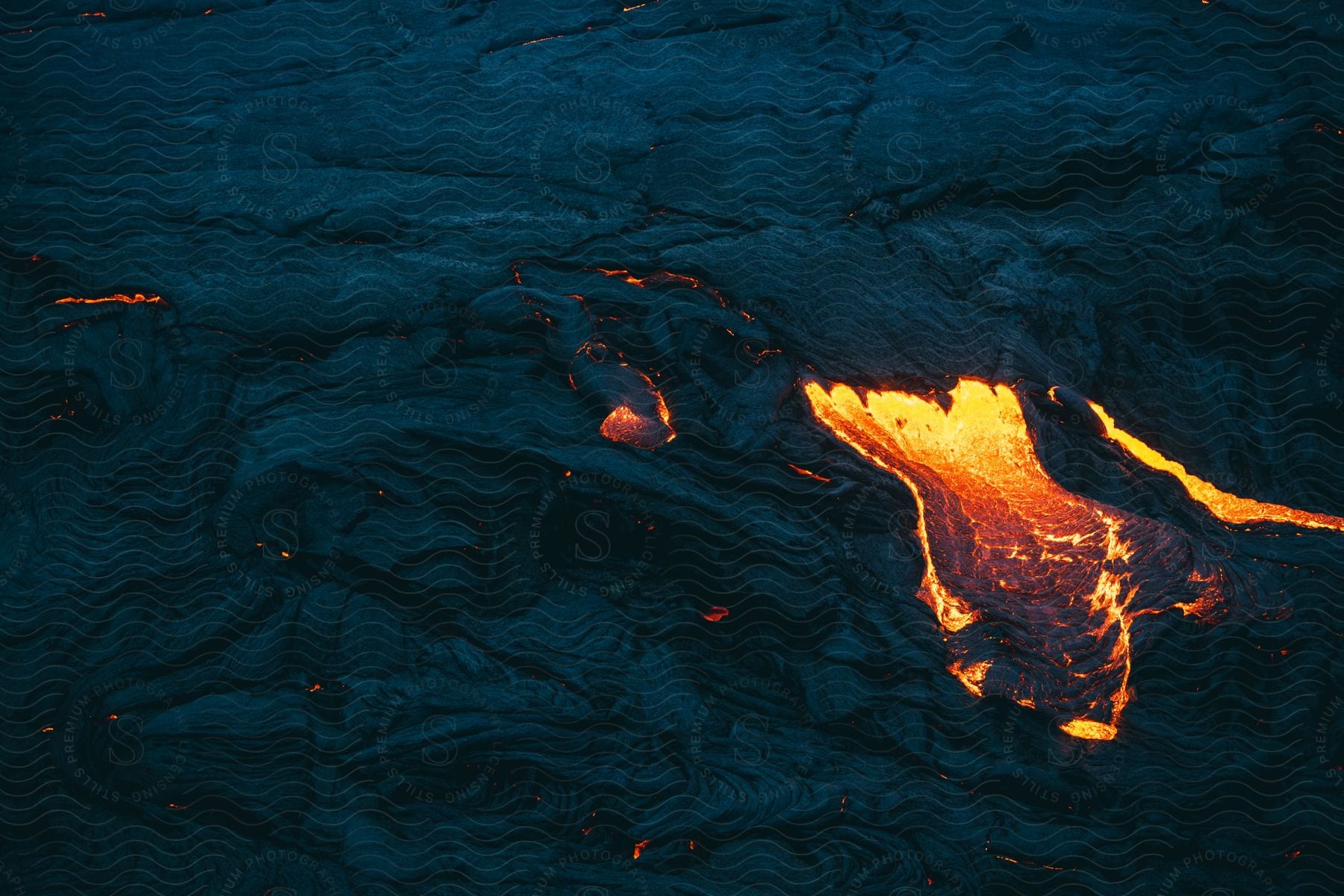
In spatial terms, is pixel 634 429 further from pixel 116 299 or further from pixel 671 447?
pixel 116 299

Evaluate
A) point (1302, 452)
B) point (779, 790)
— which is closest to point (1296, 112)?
point (1302, 452)

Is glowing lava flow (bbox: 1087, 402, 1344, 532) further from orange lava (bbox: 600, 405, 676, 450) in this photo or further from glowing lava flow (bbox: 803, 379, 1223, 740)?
orange lava (bbox: 600, 405, 676, 450)

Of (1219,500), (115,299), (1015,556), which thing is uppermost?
(115,299)

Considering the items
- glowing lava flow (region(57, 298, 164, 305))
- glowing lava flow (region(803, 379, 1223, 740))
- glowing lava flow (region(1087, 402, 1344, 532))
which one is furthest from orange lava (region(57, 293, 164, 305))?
glowing lava flow (region(1087, 402, 1344, 532))

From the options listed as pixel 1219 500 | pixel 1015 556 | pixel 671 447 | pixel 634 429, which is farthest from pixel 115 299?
pixel 1219 500

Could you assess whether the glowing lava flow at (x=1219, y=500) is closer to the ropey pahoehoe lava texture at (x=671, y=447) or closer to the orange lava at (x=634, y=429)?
the ropey pahoehoe lava texture at (x=671, y=447)

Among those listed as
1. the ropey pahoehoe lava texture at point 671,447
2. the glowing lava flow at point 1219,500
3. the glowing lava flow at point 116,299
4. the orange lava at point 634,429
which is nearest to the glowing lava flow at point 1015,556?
the ropey pahoehoe lava texture at point 671,447
